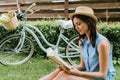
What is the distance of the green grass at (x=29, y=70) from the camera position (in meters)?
6.12

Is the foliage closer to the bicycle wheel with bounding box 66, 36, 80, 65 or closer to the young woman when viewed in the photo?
the bicycle wheel with bounding box 66, 36, 80, 65

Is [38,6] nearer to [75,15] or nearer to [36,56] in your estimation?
[36,56]

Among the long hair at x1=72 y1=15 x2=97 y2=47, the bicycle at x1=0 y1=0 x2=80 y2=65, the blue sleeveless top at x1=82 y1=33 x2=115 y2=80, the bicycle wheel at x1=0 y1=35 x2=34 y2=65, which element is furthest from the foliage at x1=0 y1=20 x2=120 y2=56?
the long hair at x1=72 y1=15 x2=97 y2=47

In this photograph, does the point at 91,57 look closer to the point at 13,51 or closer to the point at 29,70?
the point at 29,70

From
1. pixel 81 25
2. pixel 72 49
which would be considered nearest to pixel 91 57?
pixel 81 25

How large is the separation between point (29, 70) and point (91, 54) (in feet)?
10.7

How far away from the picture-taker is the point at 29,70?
6609 millimetres

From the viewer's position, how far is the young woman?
3340 mm

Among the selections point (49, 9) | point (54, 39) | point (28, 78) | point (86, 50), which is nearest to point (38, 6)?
point (49, 9)

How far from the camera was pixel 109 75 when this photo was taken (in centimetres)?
352

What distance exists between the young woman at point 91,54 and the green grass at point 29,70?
2649 mm

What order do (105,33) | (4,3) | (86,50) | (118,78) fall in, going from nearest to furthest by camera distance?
(86,50), (118,78), (105,33), (4,3)

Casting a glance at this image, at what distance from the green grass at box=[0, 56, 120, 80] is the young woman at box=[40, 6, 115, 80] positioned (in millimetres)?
2649

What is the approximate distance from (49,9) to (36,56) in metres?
3.85
